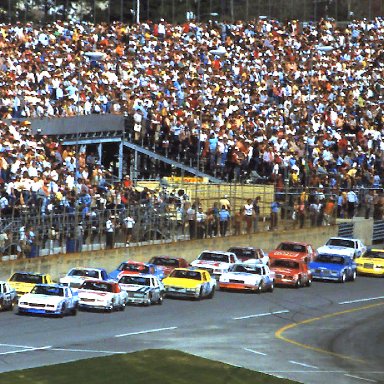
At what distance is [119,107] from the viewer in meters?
64.8

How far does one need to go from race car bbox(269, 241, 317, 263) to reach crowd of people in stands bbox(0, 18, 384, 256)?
4902 mm

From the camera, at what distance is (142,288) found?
49.2m

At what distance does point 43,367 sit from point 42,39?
31.4 metres

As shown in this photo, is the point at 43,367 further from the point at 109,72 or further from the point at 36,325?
Result: the point at 109,72

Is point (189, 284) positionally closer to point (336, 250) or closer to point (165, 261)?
point (165, 261)

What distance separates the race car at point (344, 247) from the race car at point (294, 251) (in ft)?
6.22

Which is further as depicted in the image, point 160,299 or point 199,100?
point 199,100

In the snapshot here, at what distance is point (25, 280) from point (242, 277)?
969 cm

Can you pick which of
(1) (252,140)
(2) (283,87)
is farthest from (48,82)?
(2) (283,87)

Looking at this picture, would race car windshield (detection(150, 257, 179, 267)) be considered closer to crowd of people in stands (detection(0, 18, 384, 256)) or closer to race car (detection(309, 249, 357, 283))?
crowd of people in stands (detection(0, 18, 384, 256))

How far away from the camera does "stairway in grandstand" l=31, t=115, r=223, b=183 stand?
60.5 metres

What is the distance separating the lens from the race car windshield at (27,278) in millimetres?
47431

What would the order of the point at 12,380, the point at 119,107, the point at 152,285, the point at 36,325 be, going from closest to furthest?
the point at 12,380 → the point at 36,325 → the point at 152,285 → the point at 119,107

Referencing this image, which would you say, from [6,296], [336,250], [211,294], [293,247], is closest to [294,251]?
[293,247]
